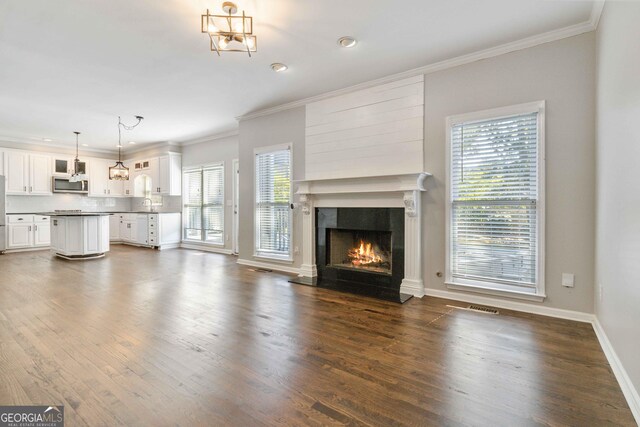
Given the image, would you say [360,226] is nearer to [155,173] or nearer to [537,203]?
[537,203]

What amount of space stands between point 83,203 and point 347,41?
30.3 feet

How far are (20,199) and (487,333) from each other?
34.3 ft

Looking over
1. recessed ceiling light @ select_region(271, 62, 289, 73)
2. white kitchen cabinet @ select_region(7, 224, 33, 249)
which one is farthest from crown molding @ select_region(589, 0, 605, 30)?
white kitchen cabinet @ select_region(7, 224, 33, 249)

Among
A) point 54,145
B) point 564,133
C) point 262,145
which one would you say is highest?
point 54,145

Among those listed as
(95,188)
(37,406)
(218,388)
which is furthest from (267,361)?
(95,188)

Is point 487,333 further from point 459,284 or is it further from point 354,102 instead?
point 354,102

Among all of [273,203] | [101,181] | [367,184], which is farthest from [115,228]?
[367,184]

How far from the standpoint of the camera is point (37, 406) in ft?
5.54

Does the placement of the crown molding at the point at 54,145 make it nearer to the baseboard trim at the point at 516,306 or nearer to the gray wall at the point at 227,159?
the gray wall at the point at 227,159

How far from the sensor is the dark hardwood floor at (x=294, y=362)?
5.53 feet

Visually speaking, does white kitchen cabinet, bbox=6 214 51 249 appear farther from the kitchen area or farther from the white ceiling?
the white ceiling

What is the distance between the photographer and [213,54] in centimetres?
351

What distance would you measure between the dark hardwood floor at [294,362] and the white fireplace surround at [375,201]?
1.55ft

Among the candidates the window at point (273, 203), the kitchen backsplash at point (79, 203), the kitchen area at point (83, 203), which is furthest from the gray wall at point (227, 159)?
the window at point (273, 203)
